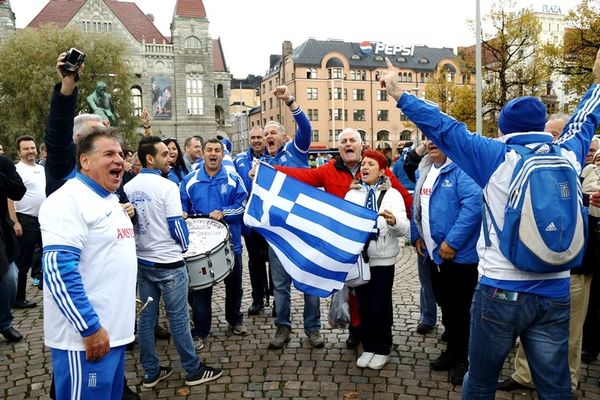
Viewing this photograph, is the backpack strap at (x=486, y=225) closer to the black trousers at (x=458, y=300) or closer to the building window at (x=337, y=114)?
the black trousers at (x=458, y=300)

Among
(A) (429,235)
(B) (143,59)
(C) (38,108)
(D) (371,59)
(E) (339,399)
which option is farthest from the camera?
(D) (371,59)

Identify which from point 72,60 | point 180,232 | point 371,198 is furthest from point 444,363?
point 72,60

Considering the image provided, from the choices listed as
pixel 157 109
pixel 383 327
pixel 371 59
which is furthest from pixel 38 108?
pixel 371 59

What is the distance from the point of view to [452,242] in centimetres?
433

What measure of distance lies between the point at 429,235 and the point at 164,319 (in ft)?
11.5

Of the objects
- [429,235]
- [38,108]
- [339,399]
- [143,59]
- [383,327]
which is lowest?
[339,399]

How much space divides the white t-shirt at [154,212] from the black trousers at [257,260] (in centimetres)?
214

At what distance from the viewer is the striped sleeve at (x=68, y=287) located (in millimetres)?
2523

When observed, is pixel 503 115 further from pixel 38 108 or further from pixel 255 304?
pixel 38 108

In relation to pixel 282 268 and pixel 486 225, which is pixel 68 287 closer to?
pixel 486 225

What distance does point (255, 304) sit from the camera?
6590 millimetres

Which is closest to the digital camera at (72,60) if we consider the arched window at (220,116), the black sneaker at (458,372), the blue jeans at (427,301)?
the black sneaker at (458,372)

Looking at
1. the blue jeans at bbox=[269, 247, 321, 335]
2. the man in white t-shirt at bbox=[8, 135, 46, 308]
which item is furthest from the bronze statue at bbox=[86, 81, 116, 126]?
the blue jeans at bbox=[269, 247, 321, 335]

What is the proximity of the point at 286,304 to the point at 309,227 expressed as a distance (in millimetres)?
1136
